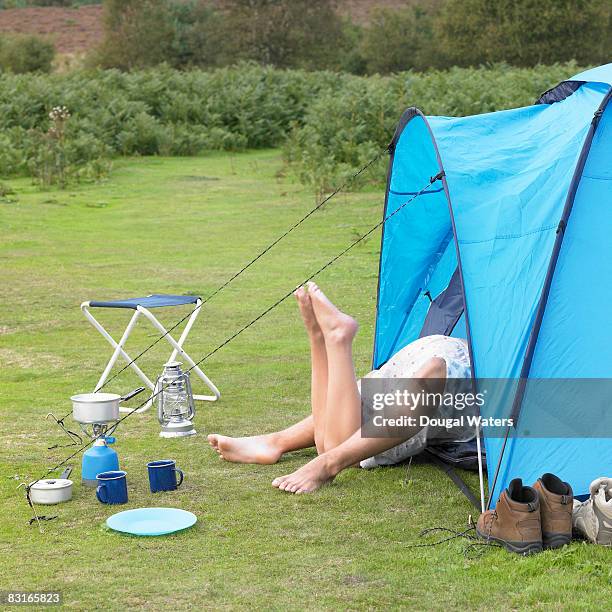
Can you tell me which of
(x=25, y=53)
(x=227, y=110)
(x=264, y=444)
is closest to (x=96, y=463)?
(x=264, y=444)

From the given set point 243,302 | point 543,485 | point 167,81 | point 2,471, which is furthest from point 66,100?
point 543,485

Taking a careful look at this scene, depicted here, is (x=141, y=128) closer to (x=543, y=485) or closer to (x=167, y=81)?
(x=167, y=81)

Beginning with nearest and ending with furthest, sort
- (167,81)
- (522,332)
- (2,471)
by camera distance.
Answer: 1. (522,332)
2. (2,471)
3. (167,81)

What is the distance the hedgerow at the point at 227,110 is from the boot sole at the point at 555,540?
10803mm

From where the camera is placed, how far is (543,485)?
3.66 m

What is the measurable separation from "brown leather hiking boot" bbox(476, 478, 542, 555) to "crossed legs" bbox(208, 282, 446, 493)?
0.69 meters

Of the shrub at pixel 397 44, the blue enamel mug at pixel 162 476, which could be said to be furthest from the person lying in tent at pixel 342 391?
the shrub at pixel 397 44

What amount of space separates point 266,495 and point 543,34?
3680cm

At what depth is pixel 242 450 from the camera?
189 inches

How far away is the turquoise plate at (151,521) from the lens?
12.8ft

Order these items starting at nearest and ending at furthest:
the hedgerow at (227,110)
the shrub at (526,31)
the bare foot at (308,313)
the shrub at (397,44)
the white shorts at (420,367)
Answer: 1. the white shorts at (420,367)
2. the bare foot at (308,313)
3. the hedgerow at (227,110)
4. the shrub at (526,31)
5. the shrub at (397,44)

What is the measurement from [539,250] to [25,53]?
3467 cm

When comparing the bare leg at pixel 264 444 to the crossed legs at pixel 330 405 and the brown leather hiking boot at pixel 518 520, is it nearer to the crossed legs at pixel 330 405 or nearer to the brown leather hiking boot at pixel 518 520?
the crossed legs at pixel 330 405

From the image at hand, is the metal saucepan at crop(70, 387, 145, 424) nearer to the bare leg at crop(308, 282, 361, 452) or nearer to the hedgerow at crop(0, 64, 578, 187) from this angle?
the bare leg at crop(308, 282, 361, 452)
